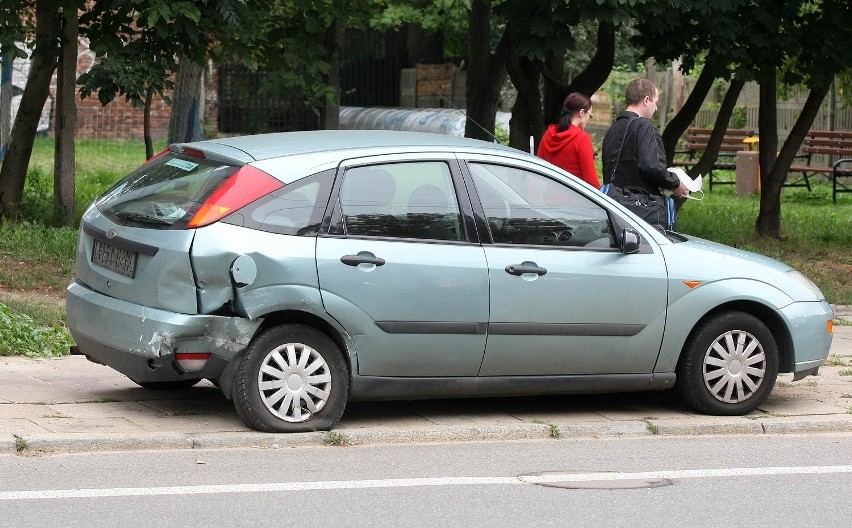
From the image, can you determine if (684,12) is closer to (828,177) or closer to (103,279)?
(103,279)

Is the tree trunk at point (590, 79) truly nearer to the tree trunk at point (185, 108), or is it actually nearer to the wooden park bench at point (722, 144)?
the tree trunk at point (185, 108)

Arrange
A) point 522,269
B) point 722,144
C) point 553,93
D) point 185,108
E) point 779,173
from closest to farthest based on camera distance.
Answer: point 522,269
point 553,93
point 779,173
point 185,108
point 722,144

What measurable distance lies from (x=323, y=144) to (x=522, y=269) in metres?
1.28

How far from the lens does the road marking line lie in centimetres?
600

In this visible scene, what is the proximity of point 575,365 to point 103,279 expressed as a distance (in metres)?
2.60

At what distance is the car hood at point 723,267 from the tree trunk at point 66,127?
792cm

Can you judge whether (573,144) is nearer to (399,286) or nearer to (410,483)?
(399,286)

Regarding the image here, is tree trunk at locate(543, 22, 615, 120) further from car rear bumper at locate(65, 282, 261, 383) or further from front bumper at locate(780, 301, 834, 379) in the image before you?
car rear bumper at locate(65, 282, 261, 383)

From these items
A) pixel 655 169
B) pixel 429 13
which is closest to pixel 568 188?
pixel 655 169

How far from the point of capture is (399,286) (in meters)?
7.20

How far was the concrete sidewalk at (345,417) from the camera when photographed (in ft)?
22.9

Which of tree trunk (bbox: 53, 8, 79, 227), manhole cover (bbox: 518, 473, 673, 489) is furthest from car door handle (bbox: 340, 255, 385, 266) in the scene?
tree trunk (bbox: 53, 8, 79, 227)

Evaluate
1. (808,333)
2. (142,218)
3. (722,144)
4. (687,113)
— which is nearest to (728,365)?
(808,333)

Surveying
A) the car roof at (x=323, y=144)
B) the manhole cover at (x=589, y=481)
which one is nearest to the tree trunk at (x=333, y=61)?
the car roof at (x=323, y=144)
